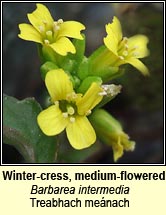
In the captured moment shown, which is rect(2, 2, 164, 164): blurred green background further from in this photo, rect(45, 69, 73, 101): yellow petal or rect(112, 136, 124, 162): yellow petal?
rect(45, 69, 73, 101): yellow petal

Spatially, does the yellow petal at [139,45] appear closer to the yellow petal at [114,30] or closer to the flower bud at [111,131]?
the yellow petal at [114,30]

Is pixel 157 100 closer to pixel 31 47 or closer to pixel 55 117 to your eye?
pixel 31 47

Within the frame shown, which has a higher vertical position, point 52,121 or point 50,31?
point 50,31

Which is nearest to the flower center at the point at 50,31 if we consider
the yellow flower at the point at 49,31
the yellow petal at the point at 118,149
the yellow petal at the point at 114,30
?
the yellow flower at the point at 49,31

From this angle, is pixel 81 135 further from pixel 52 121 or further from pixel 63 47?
pixel 63 47

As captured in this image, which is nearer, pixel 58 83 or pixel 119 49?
pixel 58 83

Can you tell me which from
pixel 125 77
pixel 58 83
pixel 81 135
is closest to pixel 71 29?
pixel 58 83
